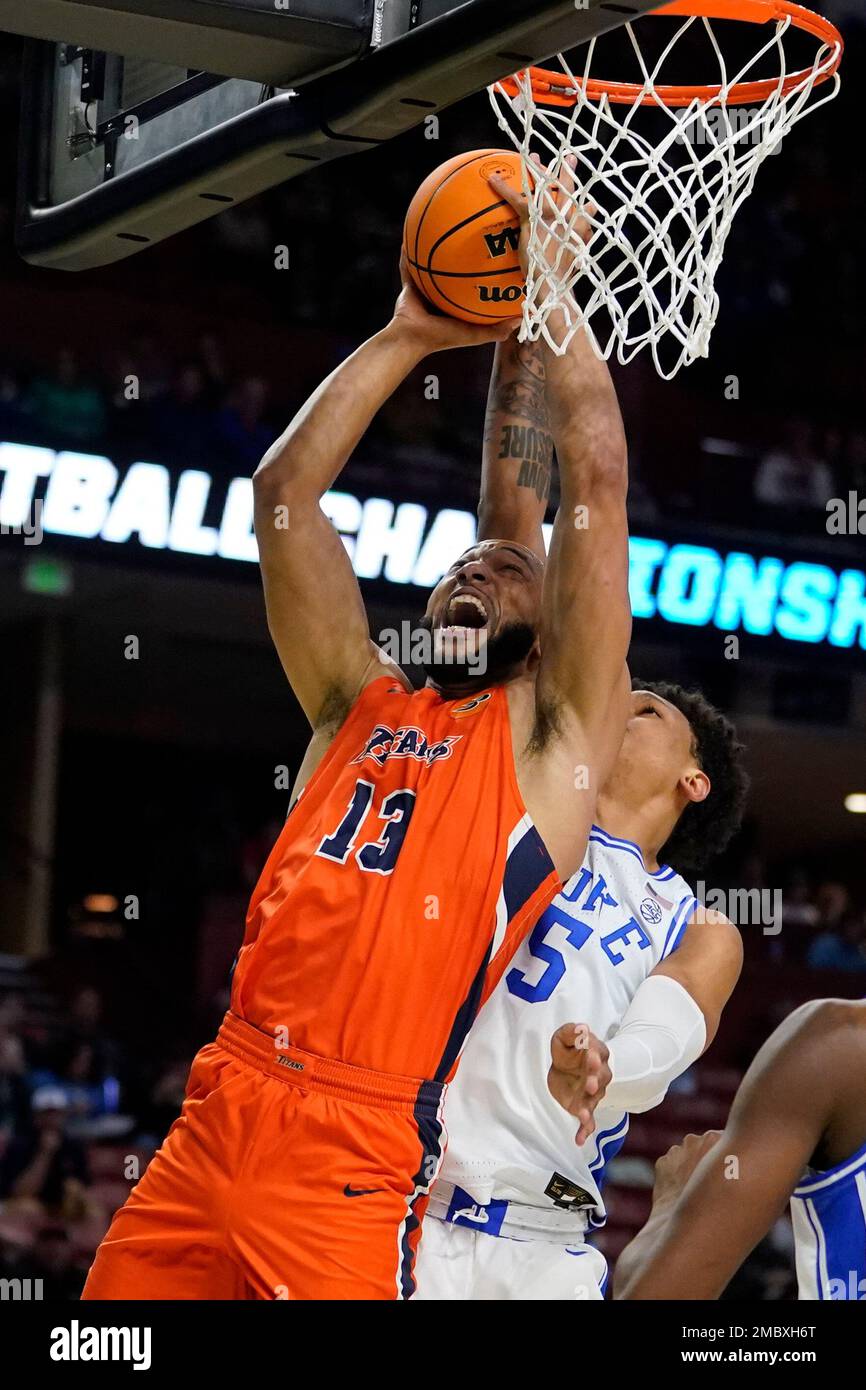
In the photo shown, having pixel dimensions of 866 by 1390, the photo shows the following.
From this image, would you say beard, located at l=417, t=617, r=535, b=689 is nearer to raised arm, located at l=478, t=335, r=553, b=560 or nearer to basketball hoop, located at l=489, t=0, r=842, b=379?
raised arm, located at l=478, t=335, r=553, b=560

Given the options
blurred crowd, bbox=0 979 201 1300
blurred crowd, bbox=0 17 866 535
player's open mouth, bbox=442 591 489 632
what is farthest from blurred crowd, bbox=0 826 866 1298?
player's open mouth, bbox=442 591 489 632

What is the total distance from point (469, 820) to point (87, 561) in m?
7.16

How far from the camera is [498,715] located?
3.23 m

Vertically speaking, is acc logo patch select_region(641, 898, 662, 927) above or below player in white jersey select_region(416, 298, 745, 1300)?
above

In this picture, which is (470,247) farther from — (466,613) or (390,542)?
(390,542)

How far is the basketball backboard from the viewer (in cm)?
260

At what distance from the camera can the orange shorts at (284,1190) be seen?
2871mm

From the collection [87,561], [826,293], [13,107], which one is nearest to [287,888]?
[87,561]

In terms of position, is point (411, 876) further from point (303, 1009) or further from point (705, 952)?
point (705, 952)

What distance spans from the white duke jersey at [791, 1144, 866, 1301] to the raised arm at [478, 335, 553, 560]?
131 cm

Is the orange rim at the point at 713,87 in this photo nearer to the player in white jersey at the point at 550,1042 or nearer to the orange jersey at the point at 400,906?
the player in white jersey at the point at 550,1042

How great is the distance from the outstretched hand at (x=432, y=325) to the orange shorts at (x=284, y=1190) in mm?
1332

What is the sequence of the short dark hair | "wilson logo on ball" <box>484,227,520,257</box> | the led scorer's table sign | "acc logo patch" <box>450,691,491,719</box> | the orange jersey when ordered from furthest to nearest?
the led scorer's table sign < the short dark hair < "wilson logo on ball" <box>484,227,520,257</box> < "acc logo patch" <box>450,691,491,719</box> < the orange jersey

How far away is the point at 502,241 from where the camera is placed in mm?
3395
